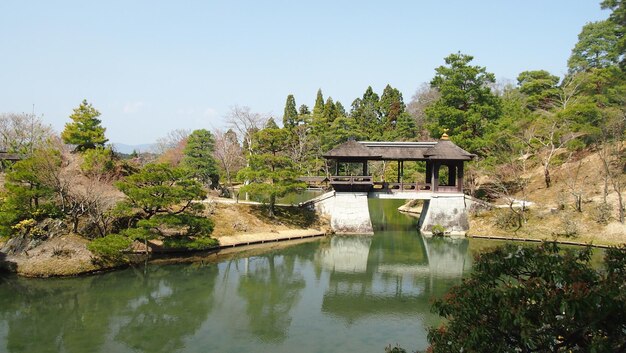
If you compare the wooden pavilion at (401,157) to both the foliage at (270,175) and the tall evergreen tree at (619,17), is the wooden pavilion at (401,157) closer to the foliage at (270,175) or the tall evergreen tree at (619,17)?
the foliage at (270,175)

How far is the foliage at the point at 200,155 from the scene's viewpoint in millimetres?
36094

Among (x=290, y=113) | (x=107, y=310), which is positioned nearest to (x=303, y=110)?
(x=290, y=113)

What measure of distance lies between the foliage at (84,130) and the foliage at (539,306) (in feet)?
94.5

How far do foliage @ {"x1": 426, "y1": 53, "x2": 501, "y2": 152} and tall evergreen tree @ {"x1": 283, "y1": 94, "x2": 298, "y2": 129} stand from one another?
1286 inches

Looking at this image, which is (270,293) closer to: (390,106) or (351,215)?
(351,215)

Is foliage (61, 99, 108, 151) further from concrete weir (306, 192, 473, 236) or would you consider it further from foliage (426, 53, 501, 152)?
foliage (426, 53, 501, 152)

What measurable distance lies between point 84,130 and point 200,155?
10.0m

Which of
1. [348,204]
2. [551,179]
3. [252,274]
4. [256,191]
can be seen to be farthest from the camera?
[551,179]

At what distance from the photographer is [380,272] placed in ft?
69.7

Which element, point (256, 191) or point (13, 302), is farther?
point (256, 191)

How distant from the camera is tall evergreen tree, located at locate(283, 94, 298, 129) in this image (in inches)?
2544

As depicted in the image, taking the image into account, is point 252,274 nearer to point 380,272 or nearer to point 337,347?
point 380,272

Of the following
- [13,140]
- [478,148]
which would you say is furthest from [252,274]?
[13,140]

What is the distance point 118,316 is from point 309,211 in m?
16.7
